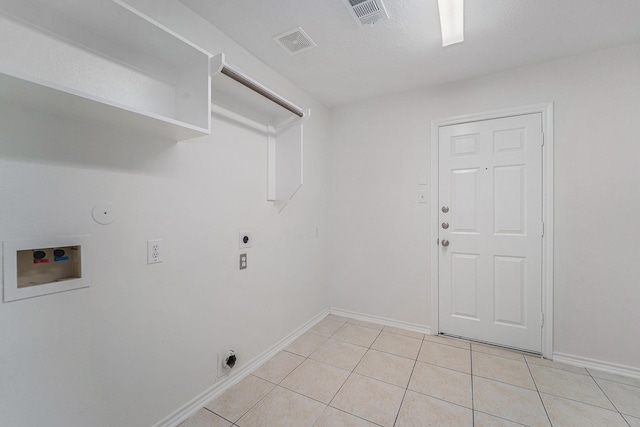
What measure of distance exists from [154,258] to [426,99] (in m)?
2.62

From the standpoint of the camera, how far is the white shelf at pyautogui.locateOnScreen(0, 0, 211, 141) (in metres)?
0.93

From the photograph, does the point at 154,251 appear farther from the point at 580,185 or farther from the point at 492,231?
the point at 580,185

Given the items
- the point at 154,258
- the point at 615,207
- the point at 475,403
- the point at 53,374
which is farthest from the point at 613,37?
the point at 53,374

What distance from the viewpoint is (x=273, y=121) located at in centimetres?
214

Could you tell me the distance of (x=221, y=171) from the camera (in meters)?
1.76

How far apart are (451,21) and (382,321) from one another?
2.65m

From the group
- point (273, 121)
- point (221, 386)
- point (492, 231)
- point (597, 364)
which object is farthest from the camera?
point (492, 231)

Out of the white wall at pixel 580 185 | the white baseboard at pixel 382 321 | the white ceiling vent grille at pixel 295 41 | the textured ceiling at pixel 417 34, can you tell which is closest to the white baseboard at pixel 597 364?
the white wall at pixel 580 185

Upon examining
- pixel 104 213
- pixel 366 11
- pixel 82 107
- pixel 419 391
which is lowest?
pixel 419 391

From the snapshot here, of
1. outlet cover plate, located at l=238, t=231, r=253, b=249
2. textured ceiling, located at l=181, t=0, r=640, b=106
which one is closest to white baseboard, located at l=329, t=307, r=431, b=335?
outlet cover plate, located at l=238, t=231, r=253, b=249

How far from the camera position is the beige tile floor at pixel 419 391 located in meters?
1.51

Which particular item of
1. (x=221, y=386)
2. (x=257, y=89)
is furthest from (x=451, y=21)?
(x=221, y=386)

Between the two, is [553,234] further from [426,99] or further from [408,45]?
[408,45]

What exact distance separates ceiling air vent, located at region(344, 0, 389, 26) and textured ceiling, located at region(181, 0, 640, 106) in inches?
1.6
